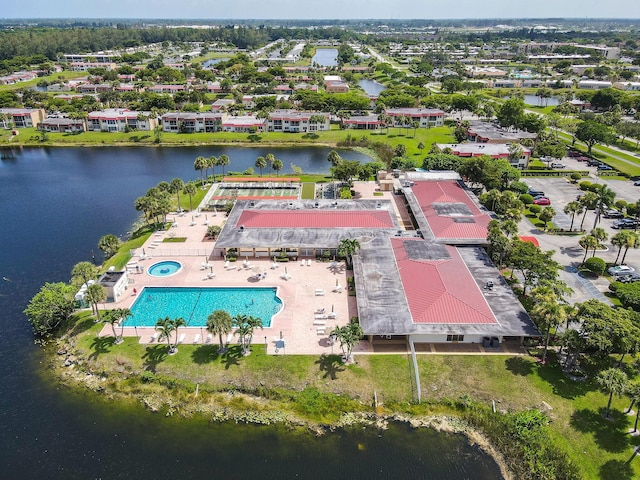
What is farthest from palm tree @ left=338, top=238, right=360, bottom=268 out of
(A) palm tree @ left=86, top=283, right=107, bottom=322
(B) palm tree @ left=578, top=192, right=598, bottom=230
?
(B) palm tree @ left=578, top=192, right=598, bottom=230

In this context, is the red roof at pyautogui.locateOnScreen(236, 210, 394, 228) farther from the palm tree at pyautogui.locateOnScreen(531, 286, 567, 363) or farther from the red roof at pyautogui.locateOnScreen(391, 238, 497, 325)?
the palm tree at pyautogui.locateOnScreen(531, 286, 567, 363)

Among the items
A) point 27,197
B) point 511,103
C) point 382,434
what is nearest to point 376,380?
point 382,434

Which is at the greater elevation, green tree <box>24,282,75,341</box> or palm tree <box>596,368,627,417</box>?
palm tree <box>596,368,627,417</box>

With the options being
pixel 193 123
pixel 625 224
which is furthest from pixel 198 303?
pixel 193 123

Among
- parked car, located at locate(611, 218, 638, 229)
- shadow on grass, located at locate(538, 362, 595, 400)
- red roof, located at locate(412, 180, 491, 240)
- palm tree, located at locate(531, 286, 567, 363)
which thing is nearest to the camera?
shadow on grass, located at locate(538, 362, 595, 400)

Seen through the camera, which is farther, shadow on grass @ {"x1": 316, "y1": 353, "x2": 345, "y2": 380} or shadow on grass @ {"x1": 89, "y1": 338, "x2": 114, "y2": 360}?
shadow on grass @ {"x1": 89, "y1": 338, "x2": 114, "y2": 360}

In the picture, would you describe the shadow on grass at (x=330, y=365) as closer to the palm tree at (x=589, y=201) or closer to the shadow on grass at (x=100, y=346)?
the shadow on grass at (x=100, y=346)
